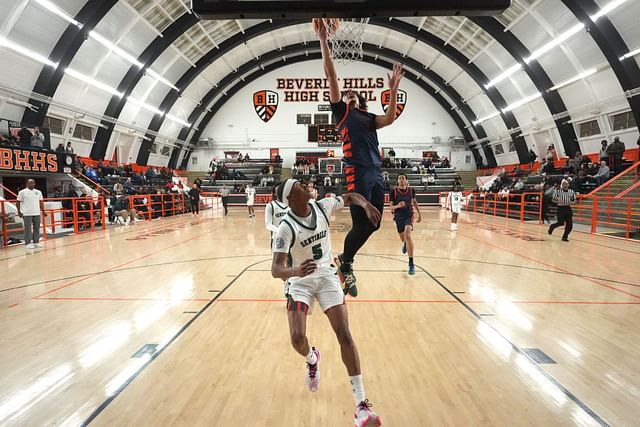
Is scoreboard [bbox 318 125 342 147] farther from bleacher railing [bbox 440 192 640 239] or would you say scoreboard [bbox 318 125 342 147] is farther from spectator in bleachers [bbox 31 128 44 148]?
spectator in bleachers [bbox 31 128 44 148]

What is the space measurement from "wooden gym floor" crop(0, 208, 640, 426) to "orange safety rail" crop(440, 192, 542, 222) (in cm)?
946

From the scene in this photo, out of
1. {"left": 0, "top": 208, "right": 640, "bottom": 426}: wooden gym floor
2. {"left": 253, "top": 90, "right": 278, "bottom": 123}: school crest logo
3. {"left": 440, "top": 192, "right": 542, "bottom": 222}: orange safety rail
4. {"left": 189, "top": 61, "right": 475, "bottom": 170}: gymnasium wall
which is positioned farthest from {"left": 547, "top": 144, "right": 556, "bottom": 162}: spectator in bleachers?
{"left": 253, "top": 90, "right": 278, "bottom": 123}: school crest logo

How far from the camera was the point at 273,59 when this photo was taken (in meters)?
30.8

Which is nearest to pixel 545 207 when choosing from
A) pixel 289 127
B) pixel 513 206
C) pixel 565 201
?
pixel 513 206

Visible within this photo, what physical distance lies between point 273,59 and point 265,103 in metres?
4.01

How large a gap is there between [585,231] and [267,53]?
91.0 ft

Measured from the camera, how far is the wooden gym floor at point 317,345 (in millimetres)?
2320

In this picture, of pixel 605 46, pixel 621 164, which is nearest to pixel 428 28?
pixel 605 46

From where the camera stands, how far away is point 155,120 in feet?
86.4

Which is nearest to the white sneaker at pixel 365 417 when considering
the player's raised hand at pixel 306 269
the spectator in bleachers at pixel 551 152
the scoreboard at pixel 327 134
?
the player's raised hand at pixel 306 269

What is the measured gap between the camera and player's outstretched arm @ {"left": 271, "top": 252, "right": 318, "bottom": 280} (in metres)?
2.05

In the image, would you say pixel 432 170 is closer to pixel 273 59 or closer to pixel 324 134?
pixel 324 134

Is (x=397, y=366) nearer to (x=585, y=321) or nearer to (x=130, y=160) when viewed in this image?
(x=585, y=321)

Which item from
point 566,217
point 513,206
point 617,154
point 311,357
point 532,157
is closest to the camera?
point 311,357
